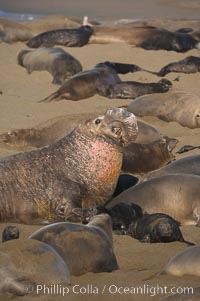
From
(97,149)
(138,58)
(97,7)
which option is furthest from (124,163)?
(97,7)

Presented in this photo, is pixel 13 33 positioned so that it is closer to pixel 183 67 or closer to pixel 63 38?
pixel 63 38

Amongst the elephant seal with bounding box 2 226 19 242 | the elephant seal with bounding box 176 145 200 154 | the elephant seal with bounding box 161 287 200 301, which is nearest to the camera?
the elephant seal with bounding box 161 287 200 301

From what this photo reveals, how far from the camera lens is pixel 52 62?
12.0 m

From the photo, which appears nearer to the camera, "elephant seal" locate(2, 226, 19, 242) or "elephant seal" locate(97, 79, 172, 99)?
"elephant seal" locate(2, 226, 19, 242)

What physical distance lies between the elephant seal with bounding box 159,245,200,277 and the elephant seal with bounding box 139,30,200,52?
8.90 metres

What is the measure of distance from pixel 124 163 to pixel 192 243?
1800mm

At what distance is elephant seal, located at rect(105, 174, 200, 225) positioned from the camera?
6316 millimetres

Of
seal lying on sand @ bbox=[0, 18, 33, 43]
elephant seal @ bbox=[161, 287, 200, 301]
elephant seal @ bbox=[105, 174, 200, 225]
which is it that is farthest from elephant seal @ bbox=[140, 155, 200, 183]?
seal lying on sand @ bbox=[0, 18, 33, 43]

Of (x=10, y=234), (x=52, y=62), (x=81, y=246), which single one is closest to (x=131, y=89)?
(x=52, y=62)

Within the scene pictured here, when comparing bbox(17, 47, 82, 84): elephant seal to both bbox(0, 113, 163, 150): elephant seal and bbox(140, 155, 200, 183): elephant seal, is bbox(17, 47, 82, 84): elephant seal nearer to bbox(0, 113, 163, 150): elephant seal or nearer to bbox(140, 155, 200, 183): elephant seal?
bbox(0, 113, 163, 150): elephant seal

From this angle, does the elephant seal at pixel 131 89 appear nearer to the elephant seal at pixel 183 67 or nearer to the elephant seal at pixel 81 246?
the elephant seal at pixel 183 67

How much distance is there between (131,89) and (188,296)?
6510mm

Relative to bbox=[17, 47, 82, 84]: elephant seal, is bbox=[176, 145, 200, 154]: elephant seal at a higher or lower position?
higher

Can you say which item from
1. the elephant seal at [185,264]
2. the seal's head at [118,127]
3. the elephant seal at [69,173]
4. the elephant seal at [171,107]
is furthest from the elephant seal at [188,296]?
the elephant seal at [171,107]
